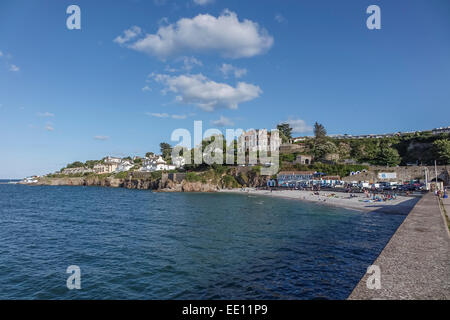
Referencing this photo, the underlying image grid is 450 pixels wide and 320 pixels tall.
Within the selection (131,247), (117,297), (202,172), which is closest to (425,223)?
(117,297)

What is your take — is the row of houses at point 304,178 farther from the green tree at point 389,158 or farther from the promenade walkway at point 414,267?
the promenade walkway at point 414,267

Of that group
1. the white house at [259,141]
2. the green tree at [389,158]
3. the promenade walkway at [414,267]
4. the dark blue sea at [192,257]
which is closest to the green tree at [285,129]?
the white house at [259,141]

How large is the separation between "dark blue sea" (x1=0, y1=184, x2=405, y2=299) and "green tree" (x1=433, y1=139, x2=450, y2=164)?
5693 cm

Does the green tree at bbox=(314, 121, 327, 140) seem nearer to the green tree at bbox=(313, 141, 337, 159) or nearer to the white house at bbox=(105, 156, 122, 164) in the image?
the green tree at bbox=(313, 141, 337, 159)

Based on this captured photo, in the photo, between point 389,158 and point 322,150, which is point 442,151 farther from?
point 322,150

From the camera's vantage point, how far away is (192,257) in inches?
669

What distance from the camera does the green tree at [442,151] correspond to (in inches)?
2677

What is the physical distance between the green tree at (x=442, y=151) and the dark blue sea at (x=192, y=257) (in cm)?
5693

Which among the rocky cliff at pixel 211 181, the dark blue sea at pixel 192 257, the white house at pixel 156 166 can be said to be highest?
the white house at pixel 156 166

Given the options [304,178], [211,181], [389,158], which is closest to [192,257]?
[304,178]

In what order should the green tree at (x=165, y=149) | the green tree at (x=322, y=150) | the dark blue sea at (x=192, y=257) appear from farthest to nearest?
the green tree at (x=165, y=149), the green tree at (x=322, y=150), the dark blue sea at (x=192, y=257)

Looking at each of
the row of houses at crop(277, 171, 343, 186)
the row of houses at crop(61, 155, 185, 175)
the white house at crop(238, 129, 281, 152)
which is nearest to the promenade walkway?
the row of houses at crop(277, 171, 343, 186)
